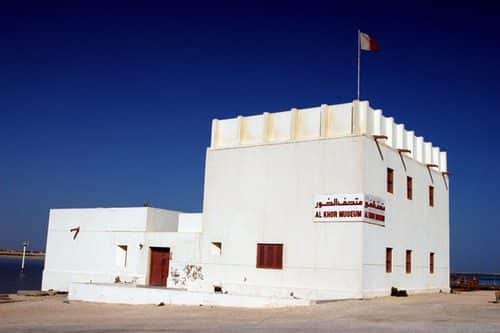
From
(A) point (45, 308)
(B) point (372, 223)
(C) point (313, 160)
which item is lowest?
(A) point (45, 308)

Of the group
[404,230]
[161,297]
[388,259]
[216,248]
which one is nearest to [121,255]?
[216,248]

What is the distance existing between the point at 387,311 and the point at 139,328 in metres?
8.44

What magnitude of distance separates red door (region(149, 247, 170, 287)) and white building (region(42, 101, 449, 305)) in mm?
68

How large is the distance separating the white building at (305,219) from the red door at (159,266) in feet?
0.22

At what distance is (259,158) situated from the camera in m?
28.7

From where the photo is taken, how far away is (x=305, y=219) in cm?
2656

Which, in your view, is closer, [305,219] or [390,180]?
[305,219]

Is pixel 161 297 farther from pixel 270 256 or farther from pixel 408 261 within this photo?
pixel 408 261

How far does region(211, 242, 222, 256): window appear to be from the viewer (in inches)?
1160

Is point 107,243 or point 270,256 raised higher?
point 107,243

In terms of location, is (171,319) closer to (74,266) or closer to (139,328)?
(139,328)

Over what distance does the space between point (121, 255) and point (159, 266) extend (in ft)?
11.7

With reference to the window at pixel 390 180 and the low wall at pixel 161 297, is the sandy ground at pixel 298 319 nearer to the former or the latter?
the low wall at pixel 161 297

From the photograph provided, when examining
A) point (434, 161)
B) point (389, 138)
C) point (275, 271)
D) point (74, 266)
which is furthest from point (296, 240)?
point (74, 266)
